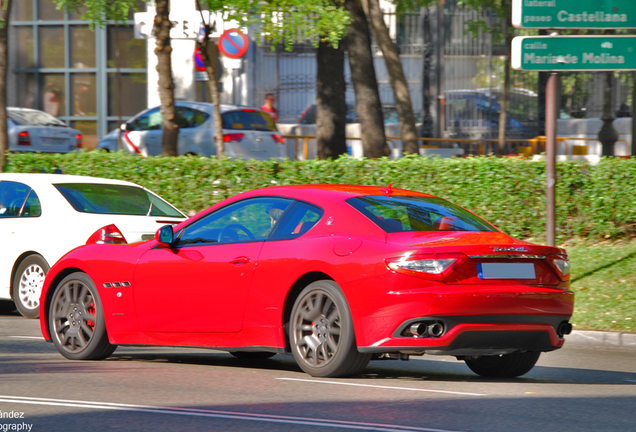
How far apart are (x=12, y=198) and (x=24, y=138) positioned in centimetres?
1246

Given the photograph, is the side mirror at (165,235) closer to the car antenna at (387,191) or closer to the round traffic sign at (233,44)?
the car antenna at (387,191)

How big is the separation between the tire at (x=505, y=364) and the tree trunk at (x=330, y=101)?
12139mm

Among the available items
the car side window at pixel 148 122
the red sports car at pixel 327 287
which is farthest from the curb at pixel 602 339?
the car side window at pixel 148 122

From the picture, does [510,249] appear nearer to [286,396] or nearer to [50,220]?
[286,396]

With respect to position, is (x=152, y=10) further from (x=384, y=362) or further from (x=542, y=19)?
(x=384, y=362)

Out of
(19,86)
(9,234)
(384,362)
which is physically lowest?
(384,362)

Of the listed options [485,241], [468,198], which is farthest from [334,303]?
[468,198]

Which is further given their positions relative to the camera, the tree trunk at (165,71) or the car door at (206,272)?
the tree trunk at (165,71)

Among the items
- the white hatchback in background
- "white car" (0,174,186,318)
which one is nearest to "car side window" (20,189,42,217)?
"white car" (0,174,186,318)

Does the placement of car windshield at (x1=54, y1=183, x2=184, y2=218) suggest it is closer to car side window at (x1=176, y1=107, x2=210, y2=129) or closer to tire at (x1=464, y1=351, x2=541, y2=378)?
tire at (x1=464, y1=351, x2=541, y2=378)

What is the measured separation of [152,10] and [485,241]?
15705mm

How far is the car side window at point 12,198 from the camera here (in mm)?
11086

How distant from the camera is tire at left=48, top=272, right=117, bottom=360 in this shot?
7641mm

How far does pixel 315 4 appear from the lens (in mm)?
15523
